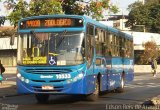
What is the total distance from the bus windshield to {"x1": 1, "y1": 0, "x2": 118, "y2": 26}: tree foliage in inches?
303

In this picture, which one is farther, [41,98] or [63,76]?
[41,98]

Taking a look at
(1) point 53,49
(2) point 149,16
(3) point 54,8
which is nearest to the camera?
(1) point 53,49

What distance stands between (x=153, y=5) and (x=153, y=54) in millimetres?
40343

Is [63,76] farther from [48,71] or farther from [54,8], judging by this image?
[54,8]

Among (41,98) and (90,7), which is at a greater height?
(90,7)

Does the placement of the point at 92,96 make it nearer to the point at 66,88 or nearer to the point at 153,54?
the point at 66,88

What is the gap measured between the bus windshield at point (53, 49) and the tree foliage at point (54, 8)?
770 centimetres

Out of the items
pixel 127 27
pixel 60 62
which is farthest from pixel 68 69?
pixel 127 27

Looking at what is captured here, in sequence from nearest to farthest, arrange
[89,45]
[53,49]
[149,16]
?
[53,49], [89,45], [149,16]

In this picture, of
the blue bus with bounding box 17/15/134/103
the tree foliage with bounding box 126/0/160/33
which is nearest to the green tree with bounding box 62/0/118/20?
the blue bus with bounding box 17/15/134/103

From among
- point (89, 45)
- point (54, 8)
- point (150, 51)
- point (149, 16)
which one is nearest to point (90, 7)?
point (54, 8)

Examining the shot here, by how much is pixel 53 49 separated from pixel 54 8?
27.0ft

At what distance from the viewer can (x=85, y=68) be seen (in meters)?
16.7

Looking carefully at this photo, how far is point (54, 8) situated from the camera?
24.5m
